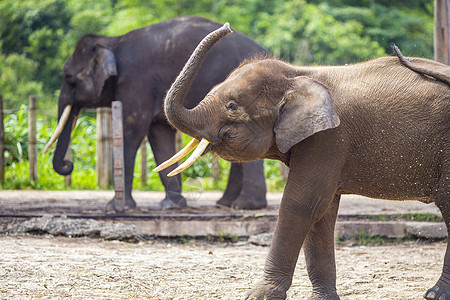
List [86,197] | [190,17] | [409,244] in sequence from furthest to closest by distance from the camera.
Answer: [86,197] < [190,17] < [409,244]

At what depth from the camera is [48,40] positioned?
2256 centimetres

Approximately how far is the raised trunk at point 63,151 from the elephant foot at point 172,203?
4.26ft

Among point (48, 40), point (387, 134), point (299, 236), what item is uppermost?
point (48, 40)

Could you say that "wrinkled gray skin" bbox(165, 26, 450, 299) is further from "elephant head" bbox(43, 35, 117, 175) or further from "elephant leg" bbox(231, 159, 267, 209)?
"elephant head" bbox(43, 35, 117, 175)

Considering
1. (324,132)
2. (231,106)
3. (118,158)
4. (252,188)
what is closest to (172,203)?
(252,188)

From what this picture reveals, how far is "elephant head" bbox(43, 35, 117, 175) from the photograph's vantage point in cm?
941

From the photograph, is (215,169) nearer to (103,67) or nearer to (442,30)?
(103,67)

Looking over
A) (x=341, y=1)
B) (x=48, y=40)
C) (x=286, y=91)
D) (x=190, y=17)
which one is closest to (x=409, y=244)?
(x=286, y=91)

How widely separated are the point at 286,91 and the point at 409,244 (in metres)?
3.53

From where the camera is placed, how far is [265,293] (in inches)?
168

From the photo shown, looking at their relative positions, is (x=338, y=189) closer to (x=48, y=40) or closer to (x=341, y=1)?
(x=48, y=40)

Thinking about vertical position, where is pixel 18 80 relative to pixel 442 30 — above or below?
above

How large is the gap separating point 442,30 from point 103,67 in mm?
4187

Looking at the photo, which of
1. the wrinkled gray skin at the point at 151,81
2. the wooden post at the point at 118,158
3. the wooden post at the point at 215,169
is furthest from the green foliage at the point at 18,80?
the wooden post at the point at 118,158
